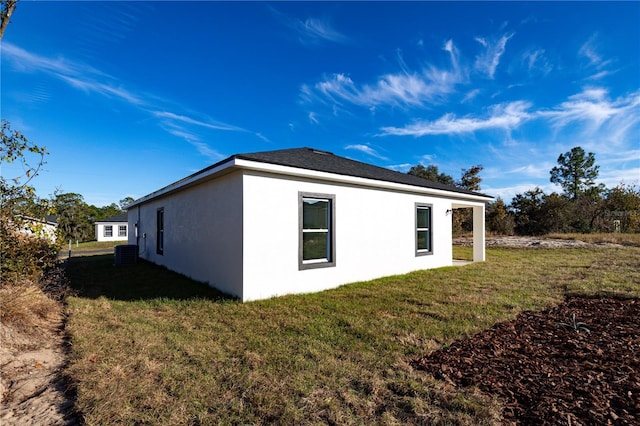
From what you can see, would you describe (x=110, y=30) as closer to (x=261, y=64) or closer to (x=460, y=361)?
(x=261, y=64)

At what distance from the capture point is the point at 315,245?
6.92 meters

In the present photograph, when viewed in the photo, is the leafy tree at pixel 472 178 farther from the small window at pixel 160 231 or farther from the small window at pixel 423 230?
the small window at pixel 160 231

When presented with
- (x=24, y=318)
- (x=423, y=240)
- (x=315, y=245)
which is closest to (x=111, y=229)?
(x=24, y=318)

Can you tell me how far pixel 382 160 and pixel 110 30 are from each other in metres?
17.9

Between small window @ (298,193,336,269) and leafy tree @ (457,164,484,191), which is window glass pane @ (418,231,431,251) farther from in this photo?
leafy tree @ (457,164,484,191)

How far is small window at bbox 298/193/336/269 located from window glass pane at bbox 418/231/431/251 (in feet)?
13.5

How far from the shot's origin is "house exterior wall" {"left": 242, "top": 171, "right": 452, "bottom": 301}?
19.2 feet

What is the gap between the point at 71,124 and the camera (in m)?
10.9

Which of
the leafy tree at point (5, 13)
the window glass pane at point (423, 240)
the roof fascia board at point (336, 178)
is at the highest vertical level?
the leafy tree at point (5, 13)

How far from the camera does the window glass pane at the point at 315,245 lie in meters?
6.73

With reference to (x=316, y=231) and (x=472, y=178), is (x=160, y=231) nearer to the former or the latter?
(x=316, y=231)

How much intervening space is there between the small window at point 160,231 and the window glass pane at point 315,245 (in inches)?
269

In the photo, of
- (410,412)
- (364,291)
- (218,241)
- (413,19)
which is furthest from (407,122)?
(410,412)

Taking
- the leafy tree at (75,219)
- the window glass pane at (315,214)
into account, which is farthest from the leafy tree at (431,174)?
the leafy tree at (75,219)
